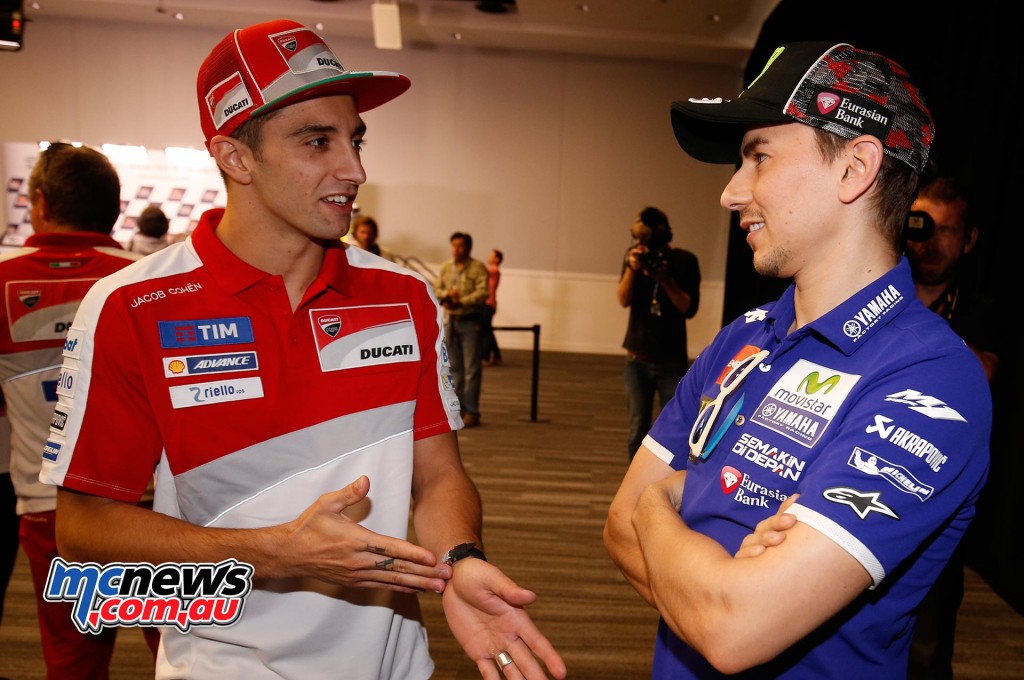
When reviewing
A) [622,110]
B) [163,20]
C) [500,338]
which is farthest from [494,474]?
[163,20]

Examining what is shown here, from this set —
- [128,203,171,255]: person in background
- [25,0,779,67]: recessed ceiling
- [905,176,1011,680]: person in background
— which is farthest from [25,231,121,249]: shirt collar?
[25,0,779,67]: recessed ceiling

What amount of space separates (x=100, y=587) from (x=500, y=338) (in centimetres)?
972

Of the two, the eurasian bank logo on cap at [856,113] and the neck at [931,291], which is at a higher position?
the eurasian bank logo on cap at [856,113]

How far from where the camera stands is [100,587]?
1.22m

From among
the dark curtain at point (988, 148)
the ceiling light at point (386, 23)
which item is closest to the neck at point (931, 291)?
the dark curtain at point (988, 148)

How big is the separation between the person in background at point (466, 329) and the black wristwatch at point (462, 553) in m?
5.01

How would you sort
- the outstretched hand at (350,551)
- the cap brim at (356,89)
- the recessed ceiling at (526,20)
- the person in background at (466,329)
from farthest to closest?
the recessed ceiling at (526,20), the person in background at (466,329), the cap brim at (356,89), the outstretched hand at (350,551)

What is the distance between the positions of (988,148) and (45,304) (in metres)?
4.33

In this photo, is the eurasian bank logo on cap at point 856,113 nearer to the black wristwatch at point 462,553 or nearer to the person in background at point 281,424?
the person in background at point 281,424

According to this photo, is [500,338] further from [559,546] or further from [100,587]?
[100,587]

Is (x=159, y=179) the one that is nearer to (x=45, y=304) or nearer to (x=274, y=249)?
(x=45, y=304)

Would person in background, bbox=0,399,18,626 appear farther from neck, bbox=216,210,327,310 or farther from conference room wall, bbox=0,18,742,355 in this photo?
conference room wall, bbox=0,18,742,355

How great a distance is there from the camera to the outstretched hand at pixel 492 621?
1.13 metres

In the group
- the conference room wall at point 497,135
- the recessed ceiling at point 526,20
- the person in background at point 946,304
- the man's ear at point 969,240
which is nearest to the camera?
the person in background at point 946,304
